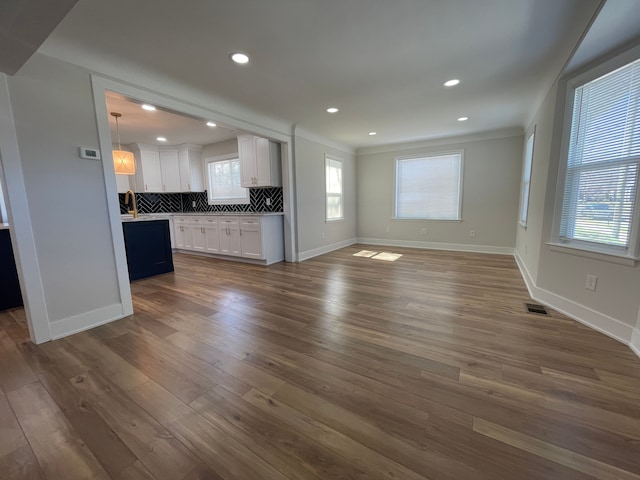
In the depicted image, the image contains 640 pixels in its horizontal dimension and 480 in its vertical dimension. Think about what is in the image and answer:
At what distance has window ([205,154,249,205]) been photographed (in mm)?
5949

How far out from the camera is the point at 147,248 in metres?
4.05

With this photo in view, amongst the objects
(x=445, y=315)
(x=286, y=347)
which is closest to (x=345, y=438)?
(x=286, y=347)

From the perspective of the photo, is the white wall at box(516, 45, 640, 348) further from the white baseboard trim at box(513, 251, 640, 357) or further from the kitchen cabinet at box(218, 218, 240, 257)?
the kitchen cabinet at box(218, 218, 240, 257)

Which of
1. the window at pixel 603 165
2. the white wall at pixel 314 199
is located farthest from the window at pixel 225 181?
the window at pixel 603 165

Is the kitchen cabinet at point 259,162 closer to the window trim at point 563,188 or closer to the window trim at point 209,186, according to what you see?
the window trim at point 209,186

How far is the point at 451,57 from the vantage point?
2.45 metres

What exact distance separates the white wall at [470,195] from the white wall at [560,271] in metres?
1.70

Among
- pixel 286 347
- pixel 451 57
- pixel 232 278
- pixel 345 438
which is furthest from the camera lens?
pixel 232 278

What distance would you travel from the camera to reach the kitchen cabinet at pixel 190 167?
6.11m

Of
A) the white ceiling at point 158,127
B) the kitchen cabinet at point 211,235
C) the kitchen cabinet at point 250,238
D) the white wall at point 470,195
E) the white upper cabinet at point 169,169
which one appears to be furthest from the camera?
the white upper cabinet at point 169,169

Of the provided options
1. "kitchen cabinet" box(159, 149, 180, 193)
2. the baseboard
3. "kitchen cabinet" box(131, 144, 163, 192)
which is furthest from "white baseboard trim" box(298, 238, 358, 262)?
the baseboard

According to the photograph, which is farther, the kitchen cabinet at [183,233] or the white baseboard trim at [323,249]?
the kitchen cabinet at [183,233]

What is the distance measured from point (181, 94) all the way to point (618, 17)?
3789 millimetres

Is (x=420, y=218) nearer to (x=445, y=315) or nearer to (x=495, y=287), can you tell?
(x=495, y=287)
